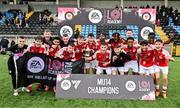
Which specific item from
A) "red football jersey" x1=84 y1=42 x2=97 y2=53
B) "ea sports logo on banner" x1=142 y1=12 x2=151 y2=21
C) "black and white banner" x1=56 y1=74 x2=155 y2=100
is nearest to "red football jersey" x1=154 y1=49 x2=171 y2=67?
"black and white banner" x1=56 y1=74 x2=155 y2=100

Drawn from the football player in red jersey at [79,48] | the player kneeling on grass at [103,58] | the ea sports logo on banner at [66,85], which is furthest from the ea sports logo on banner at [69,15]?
the ea sports logo on banner at [66,85]

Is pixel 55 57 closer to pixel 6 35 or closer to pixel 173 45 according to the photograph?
pixel 173 45

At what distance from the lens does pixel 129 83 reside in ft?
33.8

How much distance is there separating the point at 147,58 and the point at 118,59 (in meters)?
0.87

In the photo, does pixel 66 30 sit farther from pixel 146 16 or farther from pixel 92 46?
pixel 92 46

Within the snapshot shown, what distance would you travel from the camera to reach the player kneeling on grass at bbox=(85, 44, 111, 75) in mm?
11336

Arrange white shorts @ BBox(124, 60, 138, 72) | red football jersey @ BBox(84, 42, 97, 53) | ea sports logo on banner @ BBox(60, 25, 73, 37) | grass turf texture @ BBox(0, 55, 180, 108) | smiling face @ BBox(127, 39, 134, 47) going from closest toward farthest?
grass turf texture @ BBox(0, 55, 180, 108) < smiling face @ BBox(127, 39, 134, 47) < white shorts @ BBox(124, 60, 138, 72) < red football jersey @ BBox(84, 42, 97, 53) < ea sports logo on banner @ BBox(60, 25, 73, 37)

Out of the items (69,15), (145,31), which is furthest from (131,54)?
(69,15)

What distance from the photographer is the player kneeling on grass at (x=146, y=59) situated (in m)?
10.8

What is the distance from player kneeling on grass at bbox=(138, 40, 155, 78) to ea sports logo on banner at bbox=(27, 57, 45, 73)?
2644 mm

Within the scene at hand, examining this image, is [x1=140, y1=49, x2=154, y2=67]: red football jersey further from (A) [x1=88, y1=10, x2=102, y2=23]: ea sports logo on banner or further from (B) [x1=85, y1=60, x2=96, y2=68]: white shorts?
(A) [x1=88, y1=10, x2=102, y2=23]: ea sports logo on banner

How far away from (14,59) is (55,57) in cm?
107

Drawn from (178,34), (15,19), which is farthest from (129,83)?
(15,19)

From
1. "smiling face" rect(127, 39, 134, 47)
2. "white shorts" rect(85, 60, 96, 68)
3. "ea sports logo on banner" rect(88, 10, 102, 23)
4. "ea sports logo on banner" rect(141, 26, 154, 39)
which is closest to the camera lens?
"smiling face" rect(127, 39, 134, 47)
